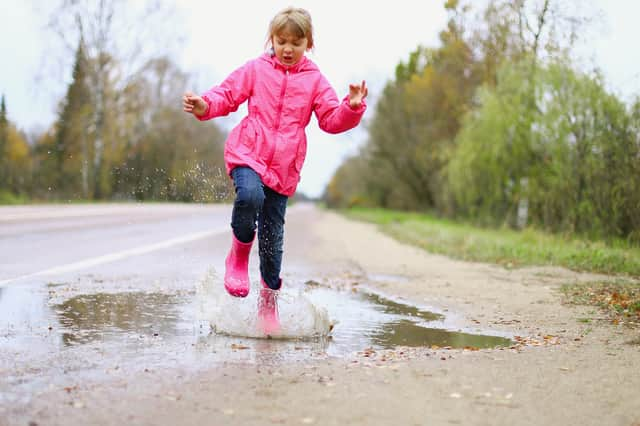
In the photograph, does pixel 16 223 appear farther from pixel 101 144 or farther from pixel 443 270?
pixel 101 144

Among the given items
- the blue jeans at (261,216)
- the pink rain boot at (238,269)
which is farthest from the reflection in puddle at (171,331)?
the blue jeans at (261,216)

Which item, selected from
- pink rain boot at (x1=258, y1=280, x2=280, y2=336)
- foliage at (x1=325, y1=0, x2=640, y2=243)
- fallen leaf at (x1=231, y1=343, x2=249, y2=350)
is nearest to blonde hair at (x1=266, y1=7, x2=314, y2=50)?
pink rain boot at (x1=258, y1=280, x2=280, y2=336)

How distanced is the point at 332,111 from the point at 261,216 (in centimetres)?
80

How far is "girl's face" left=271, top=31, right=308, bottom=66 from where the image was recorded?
14.9 feet

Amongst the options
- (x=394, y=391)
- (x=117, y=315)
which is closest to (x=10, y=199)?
(x=117, y=315)

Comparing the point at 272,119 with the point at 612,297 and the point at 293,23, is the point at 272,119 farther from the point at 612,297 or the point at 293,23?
the point at 612,297

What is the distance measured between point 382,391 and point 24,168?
27.1 m

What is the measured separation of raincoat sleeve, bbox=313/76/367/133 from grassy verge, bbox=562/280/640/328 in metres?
2.18

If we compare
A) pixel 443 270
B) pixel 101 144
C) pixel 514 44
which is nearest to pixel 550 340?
pixel 443 270

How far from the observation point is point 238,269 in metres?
4.62

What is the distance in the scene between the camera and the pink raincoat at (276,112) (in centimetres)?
449

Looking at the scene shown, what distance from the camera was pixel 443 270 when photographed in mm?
9773

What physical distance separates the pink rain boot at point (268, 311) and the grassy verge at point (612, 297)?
218 centimetres

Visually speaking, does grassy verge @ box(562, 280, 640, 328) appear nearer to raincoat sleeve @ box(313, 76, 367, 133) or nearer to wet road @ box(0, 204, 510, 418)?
wet road @ box(0, 204, 510, 418)
